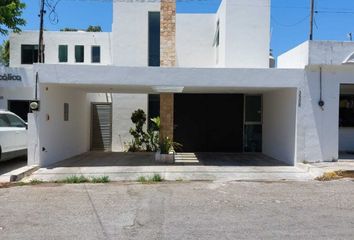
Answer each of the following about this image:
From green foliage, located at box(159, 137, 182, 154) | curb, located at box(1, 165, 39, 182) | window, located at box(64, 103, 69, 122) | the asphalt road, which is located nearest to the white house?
window, located at box(64, 103, 69, 122)

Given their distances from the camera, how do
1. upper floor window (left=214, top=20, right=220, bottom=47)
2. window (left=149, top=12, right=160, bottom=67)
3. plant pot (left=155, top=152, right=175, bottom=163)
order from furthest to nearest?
window (left=149, top=12, right=160, bottom=67) < upper floor window (left=214, top=20, right=220, bottom=47) < plant pot (left=155, top=152, right=175, bottom=163)

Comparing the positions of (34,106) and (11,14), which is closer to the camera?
(34,106)

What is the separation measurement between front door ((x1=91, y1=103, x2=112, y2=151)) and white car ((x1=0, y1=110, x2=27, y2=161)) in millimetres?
6972

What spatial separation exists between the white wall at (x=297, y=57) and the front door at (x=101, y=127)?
30.3 feet

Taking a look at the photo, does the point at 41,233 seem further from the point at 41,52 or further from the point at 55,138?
the point at 41,52

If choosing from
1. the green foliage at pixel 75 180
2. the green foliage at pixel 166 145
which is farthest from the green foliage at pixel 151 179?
the green foliage at pixel 166 145

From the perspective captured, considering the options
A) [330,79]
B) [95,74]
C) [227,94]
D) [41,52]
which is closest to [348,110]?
→ [330,79]

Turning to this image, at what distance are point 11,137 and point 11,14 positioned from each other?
7.72 meters

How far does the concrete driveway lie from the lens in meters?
12.4

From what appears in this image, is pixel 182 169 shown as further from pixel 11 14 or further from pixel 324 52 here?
pixel 11 14

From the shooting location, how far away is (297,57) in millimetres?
14992

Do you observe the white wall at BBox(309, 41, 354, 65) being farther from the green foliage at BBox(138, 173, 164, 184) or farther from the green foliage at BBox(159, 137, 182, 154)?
the green foliage at BBox(138, 173, 164, 184)

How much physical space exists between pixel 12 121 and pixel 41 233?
29.1ft

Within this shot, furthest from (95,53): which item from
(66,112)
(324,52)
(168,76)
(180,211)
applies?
(180,211)
